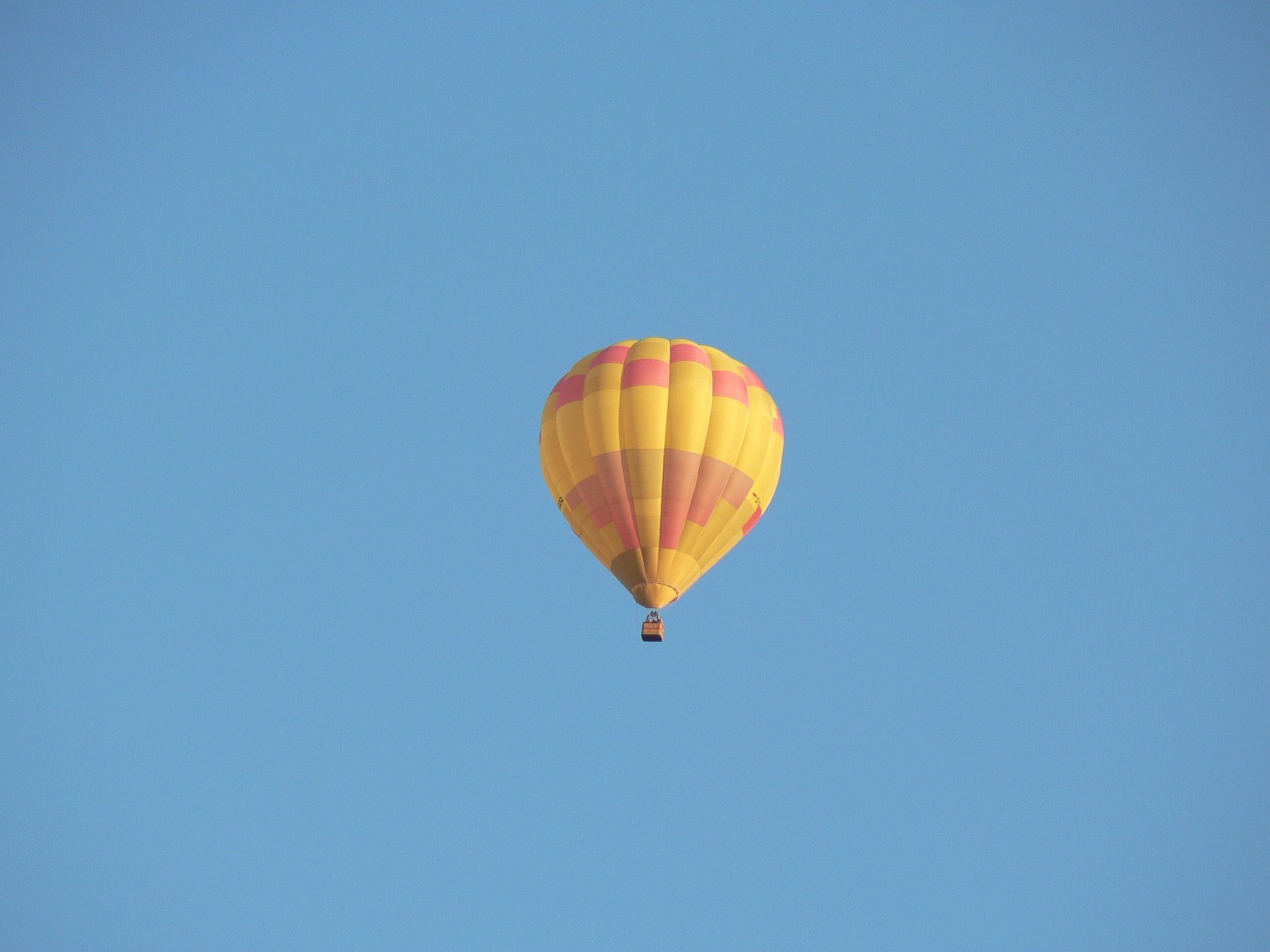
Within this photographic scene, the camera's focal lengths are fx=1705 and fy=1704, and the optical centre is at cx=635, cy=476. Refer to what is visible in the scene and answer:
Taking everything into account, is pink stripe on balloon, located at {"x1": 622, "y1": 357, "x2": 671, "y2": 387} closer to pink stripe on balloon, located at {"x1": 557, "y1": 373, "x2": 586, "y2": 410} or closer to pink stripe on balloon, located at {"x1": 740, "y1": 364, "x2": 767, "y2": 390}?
pink stripe on balloon, located at {"x1": 557, "y1": 373, "x2": 586, "y2": 410}

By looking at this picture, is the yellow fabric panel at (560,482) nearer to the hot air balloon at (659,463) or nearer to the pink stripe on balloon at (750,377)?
the hot air balloon at (659,463)

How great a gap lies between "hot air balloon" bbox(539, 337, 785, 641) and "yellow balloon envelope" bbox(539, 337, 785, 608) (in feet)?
0.05

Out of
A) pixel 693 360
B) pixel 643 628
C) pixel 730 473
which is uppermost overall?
pixel 693 360

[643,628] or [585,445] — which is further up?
[585,445]

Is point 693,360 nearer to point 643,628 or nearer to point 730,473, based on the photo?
point 730,473

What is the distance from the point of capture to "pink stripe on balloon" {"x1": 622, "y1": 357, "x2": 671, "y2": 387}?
83.5 feet

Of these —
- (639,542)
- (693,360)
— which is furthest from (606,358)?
(639,542)

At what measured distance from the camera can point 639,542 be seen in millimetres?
24938

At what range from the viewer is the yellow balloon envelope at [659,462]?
2494 cm

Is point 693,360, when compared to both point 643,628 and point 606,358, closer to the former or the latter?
point 606,358

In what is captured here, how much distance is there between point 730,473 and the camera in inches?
1000

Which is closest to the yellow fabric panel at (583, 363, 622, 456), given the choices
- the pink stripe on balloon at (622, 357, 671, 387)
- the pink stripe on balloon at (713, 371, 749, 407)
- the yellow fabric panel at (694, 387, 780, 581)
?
the pink stripe on balloon at (622, 357, 671, 387)

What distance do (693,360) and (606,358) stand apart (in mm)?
1355

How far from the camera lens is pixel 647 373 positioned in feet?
83.8
